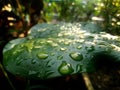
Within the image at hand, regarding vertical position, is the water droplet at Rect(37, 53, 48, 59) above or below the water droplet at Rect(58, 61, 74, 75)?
above

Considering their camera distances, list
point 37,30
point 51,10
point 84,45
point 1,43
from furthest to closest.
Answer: point 51,10 → point 1,43 → point 37,30 → point 84,45

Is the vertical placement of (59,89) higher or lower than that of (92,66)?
lower

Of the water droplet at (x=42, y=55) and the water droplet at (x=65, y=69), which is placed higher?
the water droplet at (x=42, y=55)

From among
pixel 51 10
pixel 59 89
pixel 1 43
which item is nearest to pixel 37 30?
pixel 1 43

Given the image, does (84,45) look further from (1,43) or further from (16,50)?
(1,43)

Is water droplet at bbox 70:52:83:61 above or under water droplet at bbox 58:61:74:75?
above

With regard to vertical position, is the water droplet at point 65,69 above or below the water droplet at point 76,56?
below

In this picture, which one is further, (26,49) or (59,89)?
(59,89)

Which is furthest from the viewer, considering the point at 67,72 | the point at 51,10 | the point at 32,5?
the point at 51,10
